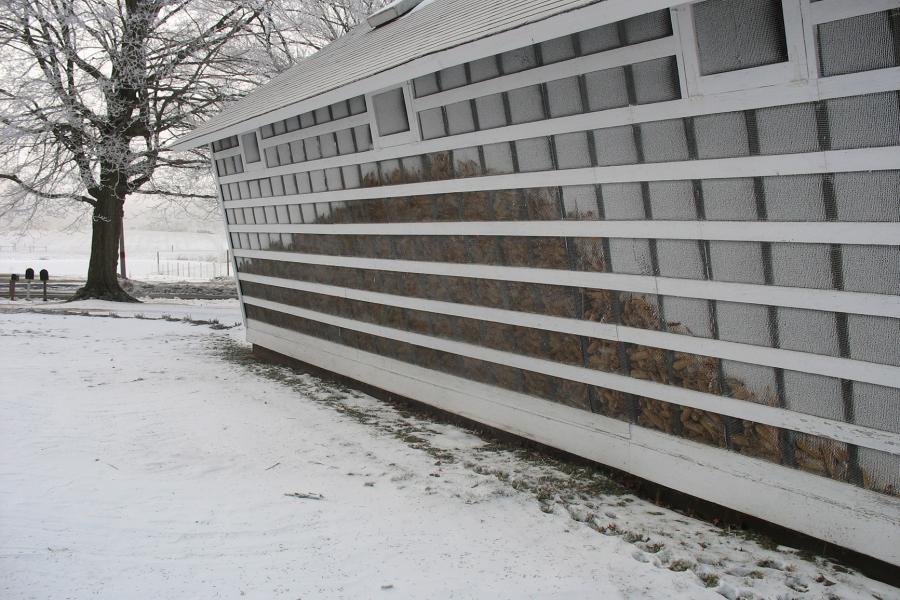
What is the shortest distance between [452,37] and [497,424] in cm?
348

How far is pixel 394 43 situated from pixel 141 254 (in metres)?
46.1

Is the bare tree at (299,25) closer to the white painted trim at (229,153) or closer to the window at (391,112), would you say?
the white painted trim at (229,153)

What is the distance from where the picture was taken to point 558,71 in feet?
17.4

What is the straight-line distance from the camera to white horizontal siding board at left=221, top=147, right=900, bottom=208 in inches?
147

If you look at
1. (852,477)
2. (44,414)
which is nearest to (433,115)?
(852,477)

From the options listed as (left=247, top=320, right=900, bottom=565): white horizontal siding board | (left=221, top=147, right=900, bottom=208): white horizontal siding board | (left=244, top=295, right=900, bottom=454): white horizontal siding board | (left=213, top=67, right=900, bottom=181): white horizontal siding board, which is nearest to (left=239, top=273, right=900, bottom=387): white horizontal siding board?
(left=244, top=295, right=900, bottom=454): white horizontal siding board

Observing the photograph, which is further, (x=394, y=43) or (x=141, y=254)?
(x=141, y=254)

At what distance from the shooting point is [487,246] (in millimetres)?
6531

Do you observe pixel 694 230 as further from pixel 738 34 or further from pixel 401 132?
pixel 401 132

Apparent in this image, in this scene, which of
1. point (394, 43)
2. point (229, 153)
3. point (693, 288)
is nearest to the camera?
point (693, 288)

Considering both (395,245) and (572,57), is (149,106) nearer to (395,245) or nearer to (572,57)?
(395,245)

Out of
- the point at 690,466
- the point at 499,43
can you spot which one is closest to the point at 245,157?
the point at 499,43

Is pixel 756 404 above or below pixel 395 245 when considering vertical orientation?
below

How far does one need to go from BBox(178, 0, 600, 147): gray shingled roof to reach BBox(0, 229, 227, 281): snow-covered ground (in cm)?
2129
